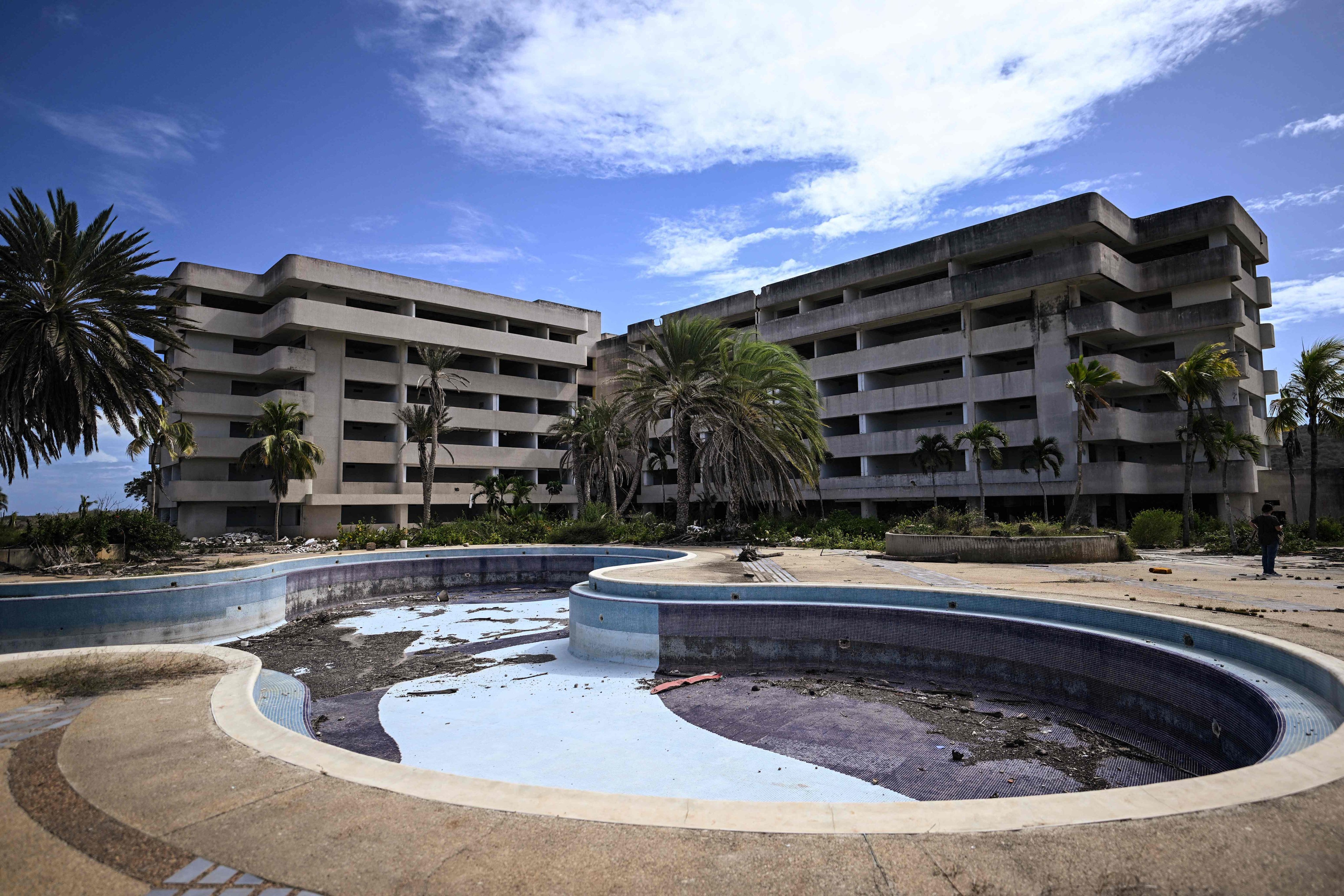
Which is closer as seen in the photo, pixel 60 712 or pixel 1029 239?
pixel 60 712

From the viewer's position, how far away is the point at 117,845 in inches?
136

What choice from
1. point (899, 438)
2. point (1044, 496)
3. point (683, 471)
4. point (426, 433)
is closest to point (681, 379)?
point (683, 471)

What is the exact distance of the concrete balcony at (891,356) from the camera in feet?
113

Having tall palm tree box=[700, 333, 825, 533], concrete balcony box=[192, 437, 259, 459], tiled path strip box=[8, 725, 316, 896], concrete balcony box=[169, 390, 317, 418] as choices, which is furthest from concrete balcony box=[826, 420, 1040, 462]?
tiled path strip box=[8, 725, 316, 896]

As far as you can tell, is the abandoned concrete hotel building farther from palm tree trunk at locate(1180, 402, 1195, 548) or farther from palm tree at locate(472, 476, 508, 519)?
palm tree at locate(472, 476, 508, 519)

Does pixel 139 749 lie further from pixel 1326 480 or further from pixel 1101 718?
pixel 1326 480

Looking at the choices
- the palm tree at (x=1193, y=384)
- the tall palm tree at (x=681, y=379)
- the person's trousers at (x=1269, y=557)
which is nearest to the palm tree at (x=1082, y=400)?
the palm tree at (x=1193, y=384)

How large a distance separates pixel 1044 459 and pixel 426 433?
98.0ft

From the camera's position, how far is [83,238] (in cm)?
1995

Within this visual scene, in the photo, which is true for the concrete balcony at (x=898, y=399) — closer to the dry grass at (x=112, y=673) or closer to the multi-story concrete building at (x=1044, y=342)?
the multi-story concrete building at (x=1044, y=342)

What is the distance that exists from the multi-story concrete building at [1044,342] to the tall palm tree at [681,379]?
14479 millimetres

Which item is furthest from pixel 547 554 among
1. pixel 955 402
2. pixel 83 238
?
pixel 955 402

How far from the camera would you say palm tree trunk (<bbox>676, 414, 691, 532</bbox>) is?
985 inches

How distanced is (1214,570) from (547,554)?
17.1 metres
